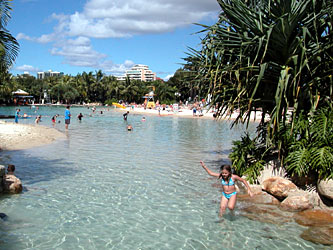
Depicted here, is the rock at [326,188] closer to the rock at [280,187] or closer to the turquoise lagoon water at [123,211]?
the rock at [280,187]

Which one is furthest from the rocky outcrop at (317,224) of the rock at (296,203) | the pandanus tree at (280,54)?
the pandanus tree at (280,54)

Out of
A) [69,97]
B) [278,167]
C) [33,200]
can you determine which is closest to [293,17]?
[278,167]

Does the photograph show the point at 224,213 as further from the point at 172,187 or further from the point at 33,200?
the point at 33,200

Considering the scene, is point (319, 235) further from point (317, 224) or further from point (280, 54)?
point (280, 54)

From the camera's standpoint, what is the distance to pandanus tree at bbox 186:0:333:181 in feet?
24.5

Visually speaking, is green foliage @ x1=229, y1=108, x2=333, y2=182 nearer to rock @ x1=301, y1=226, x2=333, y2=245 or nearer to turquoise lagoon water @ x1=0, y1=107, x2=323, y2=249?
rock @ x1=301, y1=226, x2=333, y2=245

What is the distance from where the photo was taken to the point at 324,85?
791 cm

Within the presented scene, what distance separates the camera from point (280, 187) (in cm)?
776

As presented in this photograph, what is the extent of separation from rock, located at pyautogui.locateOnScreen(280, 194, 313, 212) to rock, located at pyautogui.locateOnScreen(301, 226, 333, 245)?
0.93m

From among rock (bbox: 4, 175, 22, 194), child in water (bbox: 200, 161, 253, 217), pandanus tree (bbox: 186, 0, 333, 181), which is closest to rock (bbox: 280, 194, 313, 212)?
pandanus tree (bbox: 186, 0, 333, 181)

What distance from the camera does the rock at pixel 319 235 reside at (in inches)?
227

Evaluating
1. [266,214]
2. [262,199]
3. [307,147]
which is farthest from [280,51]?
[266,214]

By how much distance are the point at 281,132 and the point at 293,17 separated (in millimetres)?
2639

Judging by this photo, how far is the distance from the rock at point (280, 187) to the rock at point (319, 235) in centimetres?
142
